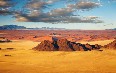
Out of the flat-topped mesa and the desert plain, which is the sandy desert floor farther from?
the flat-topped mesa

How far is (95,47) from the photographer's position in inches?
2128

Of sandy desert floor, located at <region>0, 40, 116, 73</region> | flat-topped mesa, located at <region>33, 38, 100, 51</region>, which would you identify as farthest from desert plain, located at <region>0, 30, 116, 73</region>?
flat-topped mesa, located at <region>33, 38, 100, 51</region>

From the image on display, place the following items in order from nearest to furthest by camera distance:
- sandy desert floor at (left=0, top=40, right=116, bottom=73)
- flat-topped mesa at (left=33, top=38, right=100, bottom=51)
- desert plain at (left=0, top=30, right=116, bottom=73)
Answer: sandy desert floor at (left=0, top=40, right=116, bottom=73), desert plain at (left=0, top=30, right=116, bottom=73), flat-topped mesa at (left=33, top=38, right=100, bottom=51)

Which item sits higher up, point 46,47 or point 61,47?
point 46,47

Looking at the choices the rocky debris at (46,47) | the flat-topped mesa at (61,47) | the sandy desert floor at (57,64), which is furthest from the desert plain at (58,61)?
the flat-topped mesa at (61,47)

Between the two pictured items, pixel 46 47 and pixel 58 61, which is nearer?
pixel 58 61

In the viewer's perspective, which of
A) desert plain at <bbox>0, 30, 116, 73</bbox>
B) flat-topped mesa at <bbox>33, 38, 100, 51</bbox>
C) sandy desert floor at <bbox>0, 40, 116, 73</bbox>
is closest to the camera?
sandy desert floor at <bbox>0, 40, 116, 73</bbox>

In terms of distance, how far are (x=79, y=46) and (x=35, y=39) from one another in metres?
42.5

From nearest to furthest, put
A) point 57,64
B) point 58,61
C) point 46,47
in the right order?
point 57,64
point 58,61
point 46,47

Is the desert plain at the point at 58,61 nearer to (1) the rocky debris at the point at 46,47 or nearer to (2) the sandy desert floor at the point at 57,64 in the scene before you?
(2) the sandy desert floor at the point at 57,64

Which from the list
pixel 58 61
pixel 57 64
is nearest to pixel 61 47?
pixel 58 61

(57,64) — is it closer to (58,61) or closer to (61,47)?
(58,61)

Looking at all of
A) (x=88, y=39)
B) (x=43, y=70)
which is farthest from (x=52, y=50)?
(x=88, y=39)

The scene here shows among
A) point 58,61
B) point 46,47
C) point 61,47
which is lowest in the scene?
point 58,61
